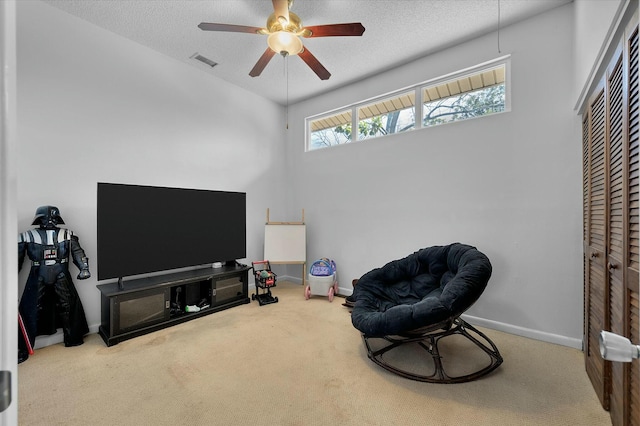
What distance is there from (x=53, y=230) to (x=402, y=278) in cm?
324

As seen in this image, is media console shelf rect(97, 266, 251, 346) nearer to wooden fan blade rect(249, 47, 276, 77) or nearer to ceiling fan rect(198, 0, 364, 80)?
wooden fan blade rect(249, 47, 276, 77)

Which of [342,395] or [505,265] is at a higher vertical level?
[505,265]

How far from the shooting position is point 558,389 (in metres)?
1.95

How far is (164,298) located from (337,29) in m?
3.01

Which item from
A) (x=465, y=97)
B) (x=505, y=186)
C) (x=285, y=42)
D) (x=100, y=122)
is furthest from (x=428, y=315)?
(x=100, y=122)

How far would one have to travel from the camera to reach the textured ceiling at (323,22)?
265 cm

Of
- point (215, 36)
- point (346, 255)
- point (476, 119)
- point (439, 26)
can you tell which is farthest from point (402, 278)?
point (215, 36)

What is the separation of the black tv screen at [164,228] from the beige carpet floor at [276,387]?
791 millimetres

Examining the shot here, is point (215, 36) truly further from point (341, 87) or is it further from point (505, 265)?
point (505, 265)

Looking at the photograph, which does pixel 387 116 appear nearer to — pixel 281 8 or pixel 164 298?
pixel 281 8

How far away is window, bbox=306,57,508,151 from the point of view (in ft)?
10.2

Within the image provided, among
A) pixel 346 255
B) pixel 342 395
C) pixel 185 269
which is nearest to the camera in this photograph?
pixel 342 395

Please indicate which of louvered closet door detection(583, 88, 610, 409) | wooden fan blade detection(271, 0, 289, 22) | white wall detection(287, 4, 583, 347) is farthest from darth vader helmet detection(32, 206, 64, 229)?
louvered closet door detection(583, 88, 610, 409)

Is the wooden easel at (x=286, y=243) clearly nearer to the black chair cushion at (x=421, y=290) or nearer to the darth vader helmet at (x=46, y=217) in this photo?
the black chair cushion at (x=421, y=290)
